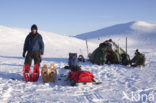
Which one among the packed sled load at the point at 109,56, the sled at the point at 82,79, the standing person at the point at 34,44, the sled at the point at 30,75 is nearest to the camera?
the sled at the point at 82,79

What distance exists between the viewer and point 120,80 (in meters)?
7.39

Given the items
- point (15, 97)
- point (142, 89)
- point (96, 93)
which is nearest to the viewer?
point (15, 97)

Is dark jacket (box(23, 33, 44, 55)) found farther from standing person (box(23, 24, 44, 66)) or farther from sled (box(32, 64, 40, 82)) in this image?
sled (box(32, 64, 40, 82))

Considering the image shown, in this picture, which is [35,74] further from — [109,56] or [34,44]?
[109,56]

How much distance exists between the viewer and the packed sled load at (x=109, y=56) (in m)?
11.1

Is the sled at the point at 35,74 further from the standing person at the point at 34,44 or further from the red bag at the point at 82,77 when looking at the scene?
the red bag at the point at 82,77

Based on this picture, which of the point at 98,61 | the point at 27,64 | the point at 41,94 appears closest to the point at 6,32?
the point at 98,61

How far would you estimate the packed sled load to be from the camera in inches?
438

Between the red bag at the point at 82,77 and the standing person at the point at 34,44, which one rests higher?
the standing person at the point at 34,44

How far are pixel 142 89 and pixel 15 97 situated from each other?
3.57 m

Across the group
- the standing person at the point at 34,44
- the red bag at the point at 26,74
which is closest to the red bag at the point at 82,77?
the red bag at the point at 26,74

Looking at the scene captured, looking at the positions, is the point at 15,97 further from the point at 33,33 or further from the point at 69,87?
the point at 33,33

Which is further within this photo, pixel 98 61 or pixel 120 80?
pixel 98 61

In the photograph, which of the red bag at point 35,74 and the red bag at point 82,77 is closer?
the red bag at point 82,77
